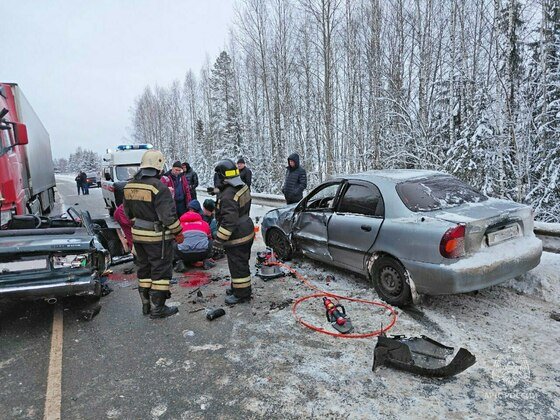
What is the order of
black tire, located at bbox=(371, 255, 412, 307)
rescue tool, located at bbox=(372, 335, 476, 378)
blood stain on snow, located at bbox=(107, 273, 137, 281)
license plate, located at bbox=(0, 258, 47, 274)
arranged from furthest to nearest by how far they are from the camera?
blood stain on snow, located at bbox=(107, 273, 137, 281) < black tire, located at bbox=(371, 255, 412, 307) < license plate, located at bbox=(0, 258, 47, 274) < rescue tool, located at bbox=(372, 335, 476, 378)

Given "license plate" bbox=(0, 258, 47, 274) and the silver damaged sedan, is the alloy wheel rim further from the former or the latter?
"license plate" bbox=(0, 258, 47, 274)

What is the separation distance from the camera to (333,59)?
20.3 meters

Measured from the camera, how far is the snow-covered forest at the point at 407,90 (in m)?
10.2

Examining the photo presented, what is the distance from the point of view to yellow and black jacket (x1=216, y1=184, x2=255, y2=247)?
422 centimetres

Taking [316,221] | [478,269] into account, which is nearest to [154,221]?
[316,221]

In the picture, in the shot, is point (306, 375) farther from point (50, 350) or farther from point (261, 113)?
point (261, 113)

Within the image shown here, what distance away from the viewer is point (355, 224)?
4.53 m

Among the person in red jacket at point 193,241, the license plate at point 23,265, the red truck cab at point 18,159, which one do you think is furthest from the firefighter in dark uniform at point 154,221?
the red truck cab at point 18,159

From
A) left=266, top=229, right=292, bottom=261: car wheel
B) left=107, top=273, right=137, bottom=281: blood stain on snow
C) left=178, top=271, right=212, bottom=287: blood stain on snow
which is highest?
left=266, top=229, right=292, bottom=261: car wheel

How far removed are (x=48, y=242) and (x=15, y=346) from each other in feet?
3.48

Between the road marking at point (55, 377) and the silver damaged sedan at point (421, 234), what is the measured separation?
3321 mm

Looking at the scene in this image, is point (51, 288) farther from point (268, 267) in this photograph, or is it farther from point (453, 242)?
point (453, 242)

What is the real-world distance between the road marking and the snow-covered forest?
898 centimetres

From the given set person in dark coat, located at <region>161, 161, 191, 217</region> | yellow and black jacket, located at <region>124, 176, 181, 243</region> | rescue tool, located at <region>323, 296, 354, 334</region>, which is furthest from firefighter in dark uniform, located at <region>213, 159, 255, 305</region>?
person in dark coat, located at <region>161, 161, 191, 217</region>
